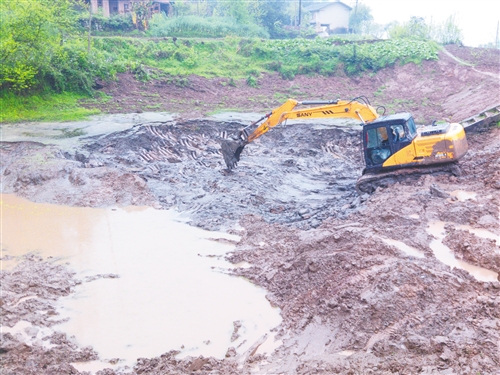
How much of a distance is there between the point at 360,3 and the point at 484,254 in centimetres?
5194

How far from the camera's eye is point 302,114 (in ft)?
46.0

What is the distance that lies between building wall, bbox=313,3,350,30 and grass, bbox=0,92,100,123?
35.9 meters

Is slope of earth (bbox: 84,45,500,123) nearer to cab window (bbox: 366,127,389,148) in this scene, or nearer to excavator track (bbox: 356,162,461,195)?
excavator track (bbox: 356,162,461,195)

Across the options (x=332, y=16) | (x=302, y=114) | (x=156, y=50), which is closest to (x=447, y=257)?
(x=302, y=114)

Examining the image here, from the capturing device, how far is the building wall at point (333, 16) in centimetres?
5369

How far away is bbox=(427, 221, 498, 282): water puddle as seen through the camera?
337 inches

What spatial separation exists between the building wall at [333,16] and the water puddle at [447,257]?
46770 millimetres

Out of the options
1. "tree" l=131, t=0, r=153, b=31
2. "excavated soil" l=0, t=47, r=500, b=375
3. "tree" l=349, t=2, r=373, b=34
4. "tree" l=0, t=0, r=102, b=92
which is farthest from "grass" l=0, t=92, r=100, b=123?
"tree" l=349, t=2, r=373, b=34

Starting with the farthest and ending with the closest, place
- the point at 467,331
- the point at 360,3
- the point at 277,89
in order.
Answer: the point at 360,3 < the point at 277,89 < the point at 467,331

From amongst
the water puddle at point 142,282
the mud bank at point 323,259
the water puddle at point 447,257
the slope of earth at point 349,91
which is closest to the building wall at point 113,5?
the slope of earth at point 349,91

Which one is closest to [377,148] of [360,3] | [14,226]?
[14,226]

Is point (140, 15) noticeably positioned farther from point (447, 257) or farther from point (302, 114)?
point (447, 257)

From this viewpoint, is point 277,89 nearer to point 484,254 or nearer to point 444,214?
point 444,214

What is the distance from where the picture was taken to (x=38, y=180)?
14938mm
